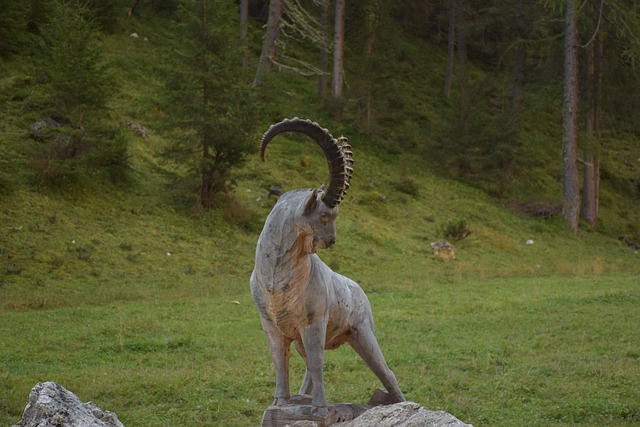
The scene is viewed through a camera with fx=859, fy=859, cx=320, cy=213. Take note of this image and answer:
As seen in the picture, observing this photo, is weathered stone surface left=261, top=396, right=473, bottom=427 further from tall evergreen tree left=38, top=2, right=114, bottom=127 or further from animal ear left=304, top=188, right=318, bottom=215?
tall evergreen tree left=38, top=2, right=114, bottom=127

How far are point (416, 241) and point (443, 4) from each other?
103 ft

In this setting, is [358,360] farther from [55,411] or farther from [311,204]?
[55,411]

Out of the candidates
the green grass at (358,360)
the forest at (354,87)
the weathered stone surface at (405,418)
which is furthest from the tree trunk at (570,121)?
the weathered stone surface at (405,418)

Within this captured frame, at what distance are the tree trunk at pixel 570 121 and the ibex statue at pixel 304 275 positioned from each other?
28.4 metres

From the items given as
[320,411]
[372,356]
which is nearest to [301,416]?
[320,411]

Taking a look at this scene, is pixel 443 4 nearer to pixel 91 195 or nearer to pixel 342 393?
pixel 91 195

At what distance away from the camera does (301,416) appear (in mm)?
7402

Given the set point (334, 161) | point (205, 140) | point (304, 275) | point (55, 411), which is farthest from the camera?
point (205, 140)

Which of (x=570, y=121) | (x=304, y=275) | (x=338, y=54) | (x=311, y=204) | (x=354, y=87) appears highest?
(x=338, y=54)

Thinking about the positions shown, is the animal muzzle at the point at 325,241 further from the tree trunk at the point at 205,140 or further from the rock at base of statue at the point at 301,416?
the tree trunk at the point at 205,140

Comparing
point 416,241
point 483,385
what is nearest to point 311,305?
point 483,385

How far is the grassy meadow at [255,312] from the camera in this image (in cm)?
1094

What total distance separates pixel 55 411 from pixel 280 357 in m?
2.13

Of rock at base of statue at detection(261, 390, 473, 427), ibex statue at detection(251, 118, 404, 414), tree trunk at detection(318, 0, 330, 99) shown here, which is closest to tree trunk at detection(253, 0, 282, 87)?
tree trunk at detection(318, 0, 330, 99)
